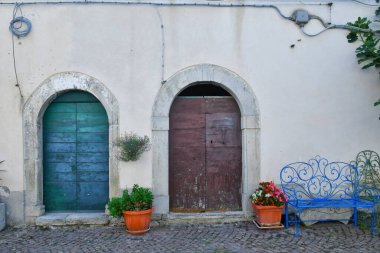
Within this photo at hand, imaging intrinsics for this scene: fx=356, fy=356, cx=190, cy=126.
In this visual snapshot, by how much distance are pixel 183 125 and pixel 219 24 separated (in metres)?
1.76

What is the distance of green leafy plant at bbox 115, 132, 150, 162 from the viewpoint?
5477 millimetres

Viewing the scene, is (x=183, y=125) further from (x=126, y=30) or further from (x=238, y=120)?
(x=126, y=30)

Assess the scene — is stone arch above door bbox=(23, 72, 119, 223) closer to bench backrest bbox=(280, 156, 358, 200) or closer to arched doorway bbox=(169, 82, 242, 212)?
arched doorway bbox=(169, 82, 242, 212)

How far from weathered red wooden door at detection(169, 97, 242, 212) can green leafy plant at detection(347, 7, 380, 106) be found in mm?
2166

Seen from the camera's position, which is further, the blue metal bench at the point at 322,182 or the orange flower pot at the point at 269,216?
the blue metal bench at the point at 322,182

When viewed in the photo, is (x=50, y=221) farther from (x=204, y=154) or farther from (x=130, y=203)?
(x=204, y=154)

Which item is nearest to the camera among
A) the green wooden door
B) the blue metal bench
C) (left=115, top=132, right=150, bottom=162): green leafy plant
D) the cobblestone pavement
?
the cobblestone pavement

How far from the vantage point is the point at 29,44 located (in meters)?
5.70

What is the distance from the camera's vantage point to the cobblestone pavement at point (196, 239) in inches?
185

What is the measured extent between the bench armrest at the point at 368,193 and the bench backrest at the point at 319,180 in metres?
0.11

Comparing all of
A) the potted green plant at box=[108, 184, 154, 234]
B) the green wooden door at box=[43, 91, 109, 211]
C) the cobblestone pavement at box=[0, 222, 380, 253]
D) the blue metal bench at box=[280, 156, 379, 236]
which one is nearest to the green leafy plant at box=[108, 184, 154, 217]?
the potted green plant at box=[108, 184, 154, 234]

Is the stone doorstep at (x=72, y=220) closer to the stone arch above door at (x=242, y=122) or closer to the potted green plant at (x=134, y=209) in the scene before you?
the potted green plant at (x=134, y=209)

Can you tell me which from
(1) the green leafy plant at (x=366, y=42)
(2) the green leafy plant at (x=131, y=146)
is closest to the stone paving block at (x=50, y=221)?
(2) the green leafy plant at (x=131, y=146)

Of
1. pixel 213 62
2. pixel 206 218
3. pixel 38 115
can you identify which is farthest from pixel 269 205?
pixel 38 115
